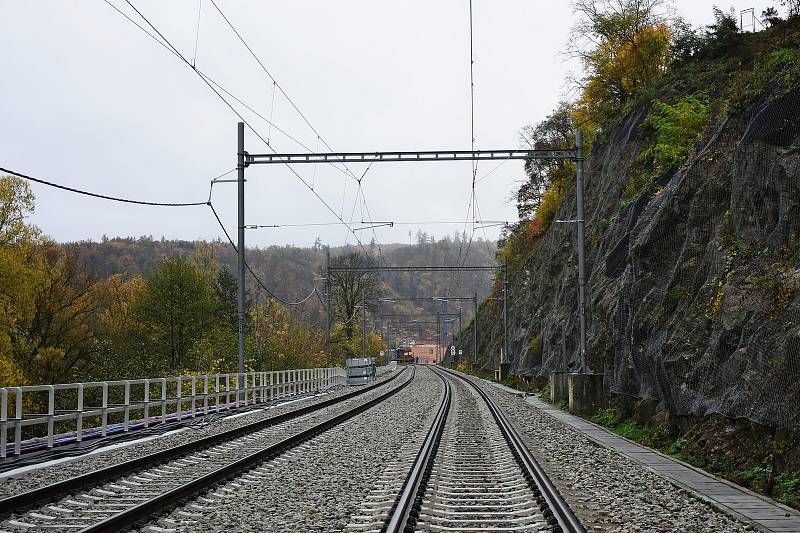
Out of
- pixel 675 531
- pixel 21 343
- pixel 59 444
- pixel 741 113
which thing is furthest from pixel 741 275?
pixel 21 343

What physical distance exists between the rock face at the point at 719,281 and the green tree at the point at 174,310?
3849 cm

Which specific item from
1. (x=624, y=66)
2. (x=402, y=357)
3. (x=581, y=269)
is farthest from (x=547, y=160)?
(x=402, y=357)

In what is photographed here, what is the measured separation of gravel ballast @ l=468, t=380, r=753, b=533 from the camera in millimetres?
8422

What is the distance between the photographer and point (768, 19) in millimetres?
30234

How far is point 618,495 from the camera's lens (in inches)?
405

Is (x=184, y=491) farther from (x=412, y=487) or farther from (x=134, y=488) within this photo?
(x=412, y=487)

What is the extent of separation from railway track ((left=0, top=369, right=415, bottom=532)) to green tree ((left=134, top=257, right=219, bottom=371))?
1723 inches

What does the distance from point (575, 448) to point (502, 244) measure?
236 ft

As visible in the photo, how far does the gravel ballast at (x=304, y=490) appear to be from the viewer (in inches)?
333

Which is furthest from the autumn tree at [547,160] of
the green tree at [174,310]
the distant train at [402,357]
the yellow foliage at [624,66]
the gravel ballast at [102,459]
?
the distant train at [402,357]

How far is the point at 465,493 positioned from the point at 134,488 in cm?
429

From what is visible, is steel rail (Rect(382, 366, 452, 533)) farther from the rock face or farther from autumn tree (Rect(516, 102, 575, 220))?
autumn tree (Rect(516, 102, 575, 220))

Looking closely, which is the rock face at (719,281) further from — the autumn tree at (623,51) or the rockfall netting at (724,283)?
the autumn tree at (623,51)

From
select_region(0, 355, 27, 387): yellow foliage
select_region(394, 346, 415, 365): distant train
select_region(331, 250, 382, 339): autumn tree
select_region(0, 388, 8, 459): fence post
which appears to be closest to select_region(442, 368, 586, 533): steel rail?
select_region(0, 388, 8, 459): fence post
